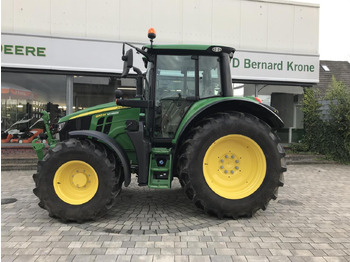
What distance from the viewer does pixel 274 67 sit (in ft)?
Result: 29.6

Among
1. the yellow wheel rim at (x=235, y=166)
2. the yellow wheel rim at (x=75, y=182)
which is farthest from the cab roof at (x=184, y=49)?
the yellow wheel rim at (x=75, y=182)

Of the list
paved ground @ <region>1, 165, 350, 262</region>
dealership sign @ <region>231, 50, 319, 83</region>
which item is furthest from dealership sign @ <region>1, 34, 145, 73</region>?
paved ground @ <region>1, 165, 350, 262</region>

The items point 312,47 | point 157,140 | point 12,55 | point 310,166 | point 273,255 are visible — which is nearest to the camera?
point 273,255

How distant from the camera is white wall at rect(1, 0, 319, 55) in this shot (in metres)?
7.78

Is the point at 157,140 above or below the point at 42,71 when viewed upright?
below

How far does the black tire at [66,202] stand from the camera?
3465mm

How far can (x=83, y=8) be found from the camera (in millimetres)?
7930

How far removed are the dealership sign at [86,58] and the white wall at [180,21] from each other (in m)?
0.26

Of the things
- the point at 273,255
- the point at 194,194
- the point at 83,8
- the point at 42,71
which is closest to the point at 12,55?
the point at 42,71

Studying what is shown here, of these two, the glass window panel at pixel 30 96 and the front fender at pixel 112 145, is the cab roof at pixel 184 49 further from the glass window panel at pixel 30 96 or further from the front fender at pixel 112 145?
the glass window panel at pixel 30 96

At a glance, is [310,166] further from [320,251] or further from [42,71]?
[42,71]

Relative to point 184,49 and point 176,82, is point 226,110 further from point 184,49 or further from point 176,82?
point 184,49

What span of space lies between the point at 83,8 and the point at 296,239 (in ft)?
27.0

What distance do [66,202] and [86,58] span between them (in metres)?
5.67
